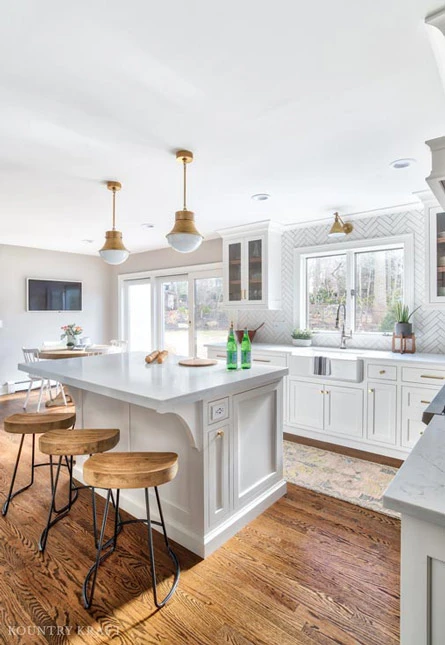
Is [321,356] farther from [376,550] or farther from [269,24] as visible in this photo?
[269,24]

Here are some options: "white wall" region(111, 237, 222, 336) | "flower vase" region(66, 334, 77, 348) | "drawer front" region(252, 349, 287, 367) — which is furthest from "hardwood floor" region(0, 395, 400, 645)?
"white wall" region(111, 237, 222, 336)

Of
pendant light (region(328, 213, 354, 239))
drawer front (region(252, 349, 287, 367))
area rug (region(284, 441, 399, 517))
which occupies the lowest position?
area rug (region(284, 441, 399, 517))

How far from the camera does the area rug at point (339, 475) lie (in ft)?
8.45

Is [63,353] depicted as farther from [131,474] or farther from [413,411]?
[413,411]

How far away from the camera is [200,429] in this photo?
189cm

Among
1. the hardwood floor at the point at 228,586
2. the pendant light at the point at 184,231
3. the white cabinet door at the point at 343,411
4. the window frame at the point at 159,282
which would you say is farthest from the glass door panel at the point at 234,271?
the hardwood floor at the point at 228,586

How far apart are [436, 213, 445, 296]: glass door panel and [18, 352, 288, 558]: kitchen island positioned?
5.95ft

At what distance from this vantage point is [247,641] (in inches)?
56.7

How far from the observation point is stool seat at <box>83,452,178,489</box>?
1.51m

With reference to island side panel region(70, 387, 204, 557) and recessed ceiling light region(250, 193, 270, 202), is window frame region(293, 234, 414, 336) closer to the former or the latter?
recessed ceiling light region(250, 193, 270, 202)

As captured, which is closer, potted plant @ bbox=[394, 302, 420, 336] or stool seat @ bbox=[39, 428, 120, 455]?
stool seat @ bbox=[39, 428, 120, 455]

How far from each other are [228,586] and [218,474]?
51 cm

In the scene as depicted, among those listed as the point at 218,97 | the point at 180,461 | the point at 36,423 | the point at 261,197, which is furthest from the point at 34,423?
the point at 261,197

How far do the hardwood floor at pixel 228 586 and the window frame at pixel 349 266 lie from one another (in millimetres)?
2224
